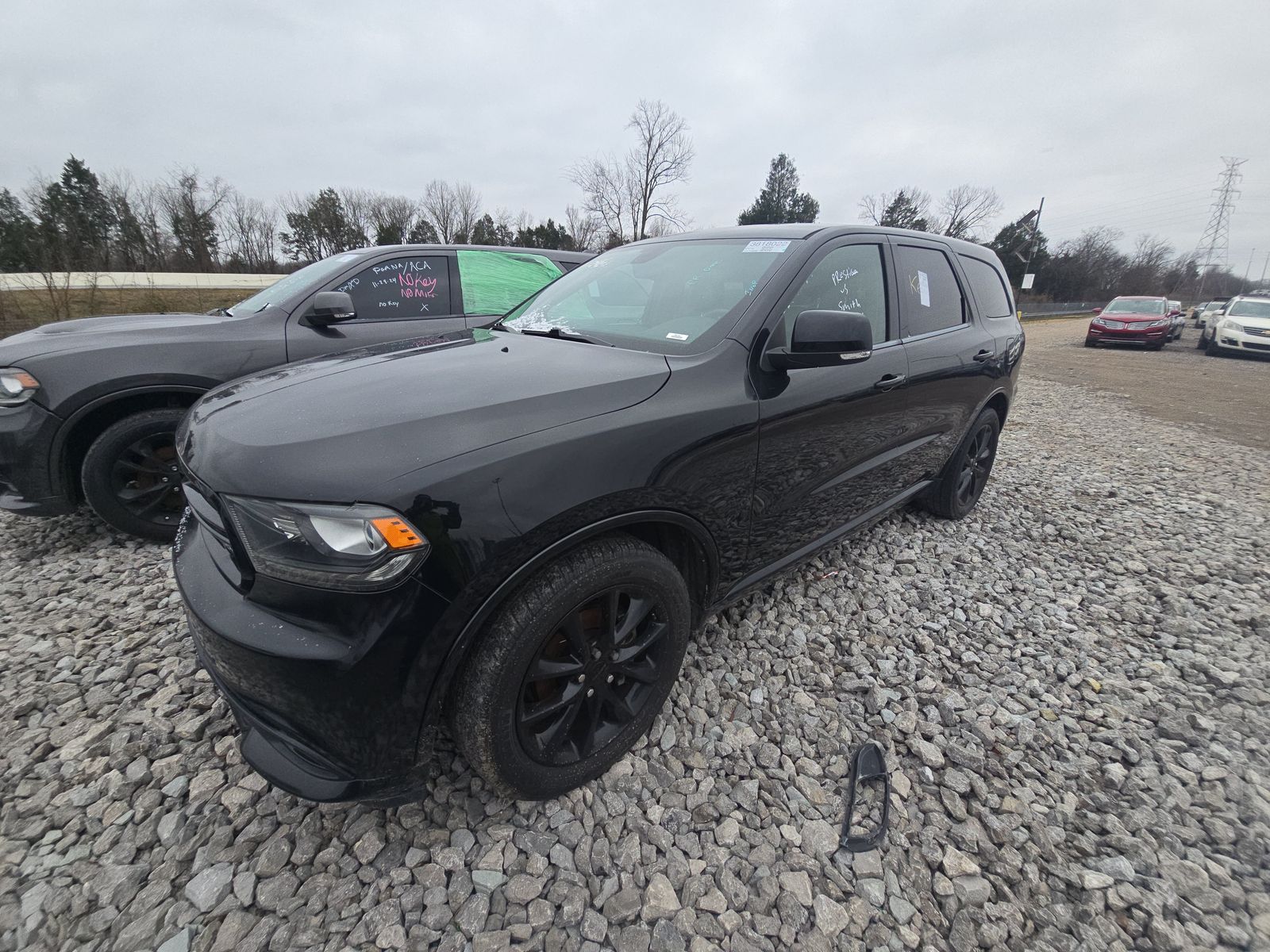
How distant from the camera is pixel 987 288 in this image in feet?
12.0

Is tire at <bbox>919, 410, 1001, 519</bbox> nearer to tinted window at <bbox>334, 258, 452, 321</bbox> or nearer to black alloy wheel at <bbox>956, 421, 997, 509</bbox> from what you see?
black alloy wheel at <bbox>956, 421, 997, 509</bbox>

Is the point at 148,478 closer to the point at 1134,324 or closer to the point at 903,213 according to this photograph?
the point at 1134,324

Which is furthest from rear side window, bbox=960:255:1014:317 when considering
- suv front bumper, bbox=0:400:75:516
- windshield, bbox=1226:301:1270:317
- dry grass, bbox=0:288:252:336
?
windshield, bbox=1226:301:1270:317

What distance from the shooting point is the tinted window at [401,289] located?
11.9ft

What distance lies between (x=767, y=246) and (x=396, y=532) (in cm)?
190

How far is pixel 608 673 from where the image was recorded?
1693mm

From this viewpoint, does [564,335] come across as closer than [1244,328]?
Yes

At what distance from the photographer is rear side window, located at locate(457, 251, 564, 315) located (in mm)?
4109

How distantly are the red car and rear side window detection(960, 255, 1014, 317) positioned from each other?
658 inches

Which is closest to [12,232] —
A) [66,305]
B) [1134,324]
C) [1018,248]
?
[66,305]

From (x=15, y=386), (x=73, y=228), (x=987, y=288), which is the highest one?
(x=73, y=228)

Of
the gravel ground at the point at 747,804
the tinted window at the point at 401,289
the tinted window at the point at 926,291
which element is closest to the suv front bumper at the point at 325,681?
the gravel ground at the point at 747,804

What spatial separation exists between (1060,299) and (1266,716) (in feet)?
189

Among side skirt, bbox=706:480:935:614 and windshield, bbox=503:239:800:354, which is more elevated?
windshield, bbox=503:239:800:354
